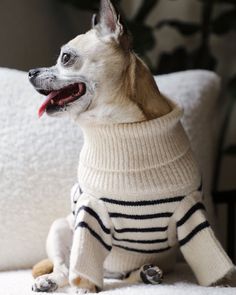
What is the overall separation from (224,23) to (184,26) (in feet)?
0.41

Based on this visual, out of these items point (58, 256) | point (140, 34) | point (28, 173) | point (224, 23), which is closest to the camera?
point (58, 256)

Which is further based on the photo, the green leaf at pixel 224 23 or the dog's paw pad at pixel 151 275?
the green leaf at pixel 224 23

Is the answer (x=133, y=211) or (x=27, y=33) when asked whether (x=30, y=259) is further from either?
(x=27, y=33)

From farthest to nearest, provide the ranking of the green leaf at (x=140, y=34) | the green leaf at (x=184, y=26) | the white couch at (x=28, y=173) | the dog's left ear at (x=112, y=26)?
the green leaf at (x=184, y=26)
the green leaf at (x=140, y=34)
the white couch at (x=28, y=173)
the dog's left ear at (x=112, y=26)

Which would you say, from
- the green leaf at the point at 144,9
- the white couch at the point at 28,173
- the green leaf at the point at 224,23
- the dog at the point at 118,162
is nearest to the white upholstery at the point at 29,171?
the white couch at the point at 28,173

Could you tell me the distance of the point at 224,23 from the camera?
174 centimetres

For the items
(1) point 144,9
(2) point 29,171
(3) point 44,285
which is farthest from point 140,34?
(3) point 44,285

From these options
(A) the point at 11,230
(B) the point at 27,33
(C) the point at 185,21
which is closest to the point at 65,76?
(A) the point at 11,230

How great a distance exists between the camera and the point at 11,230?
1202 millimetres

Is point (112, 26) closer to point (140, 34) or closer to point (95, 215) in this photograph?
point (95, 215)

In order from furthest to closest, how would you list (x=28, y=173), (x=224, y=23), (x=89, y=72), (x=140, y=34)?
(x=224, y=23) → (x=140, y=34) → (x=28, y=173) → (x=89, y=72)

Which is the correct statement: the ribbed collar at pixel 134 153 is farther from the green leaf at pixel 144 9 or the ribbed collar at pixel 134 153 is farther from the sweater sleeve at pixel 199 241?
the green leaf at pixel 144 9

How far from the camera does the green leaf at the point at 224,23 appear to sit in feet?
5.66

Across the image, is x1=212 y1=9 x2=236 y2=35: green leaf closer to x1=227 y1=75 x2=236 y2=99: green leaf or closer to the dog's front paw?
x1=227 y1=75 x2=236 y2=99: green leaf
